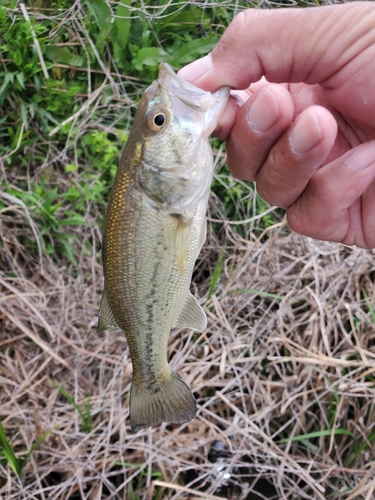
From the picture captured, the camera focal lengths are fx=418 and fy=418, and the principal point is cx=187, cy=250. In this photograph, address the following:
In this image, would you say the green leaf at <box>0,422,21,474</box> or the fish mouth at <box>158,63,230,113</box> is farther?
the green leaf at <box>0,422,21,474</box>

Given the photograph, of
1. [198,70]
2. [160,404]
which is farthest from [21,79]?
[160,404]

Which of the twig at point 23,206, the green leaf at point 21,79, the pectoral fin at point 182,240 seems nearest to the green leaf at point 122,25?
the green leaf at point 21,79

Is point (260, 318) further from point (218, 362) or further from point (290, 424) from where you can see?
point (290, 424)

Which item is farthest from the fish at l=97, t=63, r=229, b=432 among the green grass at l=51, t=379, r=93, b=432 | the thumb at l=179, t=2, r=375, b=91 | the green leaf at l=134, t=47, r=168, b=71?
the green leaf at l=134, t=47, r=168, b=71

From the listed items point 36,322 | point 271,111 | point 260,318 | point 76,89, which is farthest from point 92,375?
A: point 271,111

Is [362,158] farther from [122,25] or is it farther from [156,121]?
[122,25]

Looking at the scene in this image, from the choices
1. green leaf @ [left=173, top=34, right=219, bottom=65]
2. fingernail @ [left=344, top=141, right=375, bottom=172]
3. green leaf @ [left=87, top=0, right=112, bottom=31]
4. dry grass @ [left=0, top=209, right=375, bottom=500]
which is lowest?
dry grass @ [left=0, top=209, right=375, bottom=500]

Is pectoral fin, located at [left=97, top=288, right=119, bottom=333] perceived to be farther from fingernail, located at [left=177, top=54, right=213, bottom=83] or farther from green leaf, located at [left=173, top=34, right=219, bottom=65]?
green leaf, located at [left=173, top=34, right=219, bottom=65]

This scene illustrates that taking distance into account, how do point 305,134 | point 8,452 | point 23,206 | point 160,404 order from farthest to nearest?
point 23,206
point 8,452
point 160,404
point 305,134
